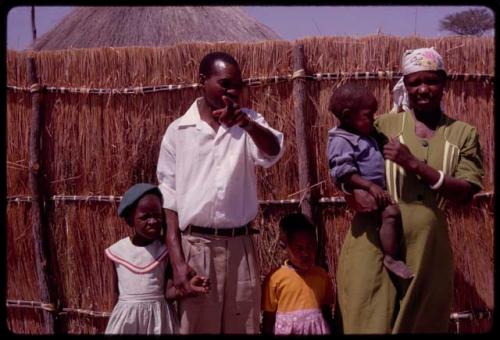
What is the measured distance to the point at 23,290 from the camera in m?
5.13

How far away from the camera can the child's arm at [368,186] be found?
3.18 m

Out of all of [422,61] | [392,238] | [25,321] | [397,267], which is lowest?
[25,321]

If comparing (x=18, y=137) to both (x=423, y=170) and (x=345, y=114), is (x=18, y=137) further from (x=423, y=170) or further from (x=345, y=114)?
(x=423, y=170)

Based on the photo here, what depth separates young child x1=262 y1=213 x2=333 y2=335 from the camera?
350 cm

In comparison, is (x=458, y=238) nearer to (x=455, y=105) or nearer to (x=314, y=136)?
(x=455, y=105)

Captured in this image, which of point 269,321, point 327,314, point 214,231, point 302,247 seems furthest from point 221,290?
point 327,314

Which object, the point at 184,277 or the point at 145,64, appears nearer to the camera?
the point at 184,277

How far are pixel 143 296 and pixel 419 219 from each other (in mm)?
1536

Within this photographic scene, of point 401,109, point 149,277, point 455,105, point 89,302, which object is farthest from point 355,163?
point 89,302

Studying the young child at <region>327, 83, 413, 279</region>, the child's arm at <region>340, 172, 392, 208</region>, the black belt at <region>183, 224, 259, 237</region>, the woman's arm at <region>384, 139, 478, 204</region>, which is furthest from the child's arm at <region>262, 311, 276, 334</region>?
the woman's arm at <region>384, 139, 478, 204</region>

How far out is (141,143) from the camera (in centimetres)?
481

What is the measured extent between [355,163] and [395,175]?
0.72 ft

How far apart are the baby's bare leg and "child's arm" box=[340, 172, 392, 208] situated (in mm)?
50

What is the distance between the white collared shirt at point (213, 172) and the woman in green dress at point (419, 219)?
570 millimetres
